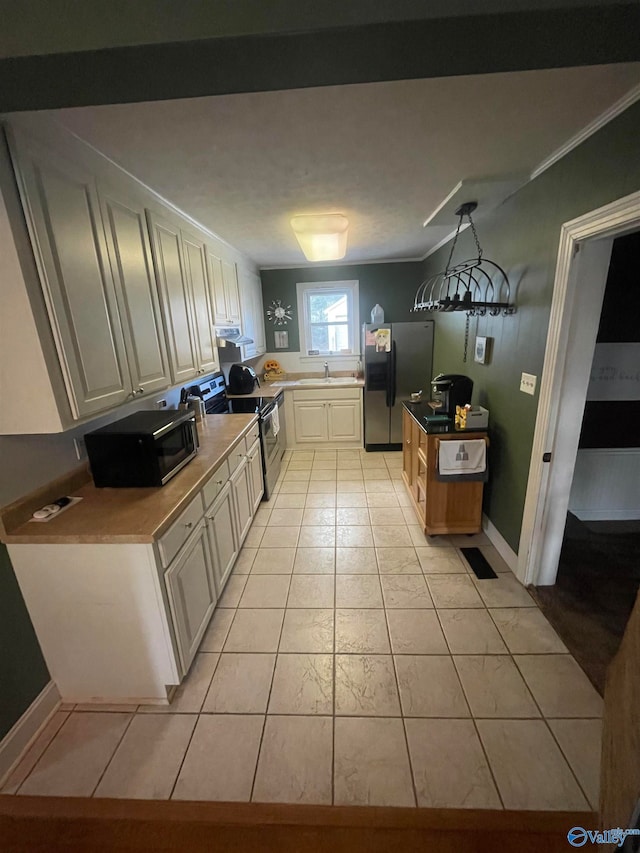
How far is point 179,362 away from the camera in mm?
2307

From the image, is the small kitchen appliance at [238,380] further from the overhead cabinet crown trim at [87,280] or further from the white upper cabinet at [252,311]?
the overhead cabinet crown trim at [87,280]

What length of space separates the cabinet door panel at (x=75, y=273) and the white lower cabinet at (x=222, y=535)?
83cm

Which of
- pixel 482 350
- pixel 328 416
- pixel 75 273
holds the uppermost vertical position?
pixel 75 273

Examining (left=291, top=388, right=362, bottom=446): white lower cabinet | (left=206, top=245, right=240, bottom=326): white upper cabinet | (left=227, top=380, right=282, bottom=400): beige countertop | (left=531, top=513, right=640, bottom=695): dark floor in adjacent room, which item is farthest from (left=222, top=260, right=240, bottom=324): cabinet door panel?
(left=531, top=513, right=640, bottom=695): dark floor in adjacent room

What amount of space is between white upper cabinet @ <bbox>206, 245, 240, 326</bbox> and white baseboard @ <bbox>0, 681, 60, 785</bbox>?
8.47ft

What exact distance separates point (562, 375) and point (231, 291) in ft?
9.54

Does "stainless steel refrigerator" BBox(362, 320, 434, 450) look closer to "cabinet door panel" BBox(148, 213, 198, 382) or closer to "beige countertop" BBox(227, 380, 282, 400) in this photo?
"beige countertop" BBox(227, 380, 282, 400)

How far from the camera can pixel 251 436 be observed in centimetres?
291

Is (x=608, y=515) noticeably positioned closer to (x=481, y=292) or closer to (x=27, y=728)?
(x=481, y=292)

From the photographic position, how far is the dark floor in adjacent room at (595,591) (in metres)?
1.77

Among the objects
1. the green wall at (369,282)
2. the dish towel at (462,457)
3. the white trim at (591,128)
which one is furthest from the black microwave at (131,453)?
the green wall at (369,282)

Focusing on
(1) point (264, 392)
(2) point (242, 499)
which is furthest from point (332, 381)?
(2) point (242, 499)

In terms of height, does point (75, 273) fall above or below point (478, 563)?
above

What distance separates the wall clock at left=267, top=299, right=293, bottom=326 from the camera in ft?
15.7
